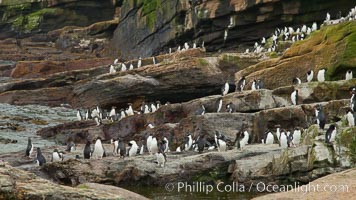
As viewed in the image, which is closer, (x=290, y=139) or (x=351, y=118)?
(x=351, y=118)

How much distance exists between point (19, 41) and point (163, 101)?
134 ft

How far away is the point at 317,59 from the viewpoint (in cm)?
3244

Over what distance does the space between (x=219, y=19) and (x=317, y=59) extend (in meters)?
20.3

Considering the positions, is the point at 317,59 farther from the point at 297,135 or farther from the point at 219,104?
the point at 297,135

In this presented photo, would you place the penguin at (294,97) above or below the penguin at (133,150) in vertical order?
above

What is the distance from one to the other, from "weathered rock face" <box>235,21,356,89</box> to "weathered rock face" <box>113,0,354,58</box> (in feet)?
48.8

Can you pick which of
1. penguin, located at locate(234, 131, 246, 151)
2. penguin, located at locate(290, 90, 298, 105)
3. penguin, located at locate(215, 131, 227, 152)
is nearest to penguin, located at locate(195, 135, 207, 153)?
penguin, located at locate(215, 131, 227, 152)

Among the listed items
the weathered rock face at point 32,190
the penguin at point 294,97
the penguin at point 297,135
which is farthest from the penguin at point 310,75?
the weathered rock face at point 32,190

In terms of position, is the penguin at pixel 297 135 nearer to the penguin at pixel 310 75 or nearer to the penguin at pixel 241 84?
the penguin at pixel 310 75

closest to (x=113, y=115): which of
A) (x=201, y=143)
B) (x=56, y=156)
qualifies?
(x=56, y=156)

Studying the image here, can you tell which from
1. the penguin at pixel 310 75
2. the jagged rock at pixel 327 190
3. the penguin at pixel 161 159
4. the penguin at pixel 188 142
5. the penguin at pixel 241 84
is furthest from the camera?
the penguin at pixel 241 84

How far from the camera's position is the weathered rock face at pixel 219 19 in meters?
49.8

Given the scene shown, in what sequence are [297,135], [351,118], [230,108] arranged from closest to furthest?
[351,118] → [297,135] → [230,108]

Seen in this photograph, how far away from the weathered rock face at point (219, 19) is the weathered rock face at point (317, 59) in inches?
586
